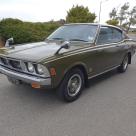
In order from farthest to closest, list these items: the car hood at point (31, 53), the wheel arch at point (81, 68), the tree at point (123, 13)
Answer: the tree at point (123, 13), the wheel arch at point (81, 68), the car hood at point (31, 53)

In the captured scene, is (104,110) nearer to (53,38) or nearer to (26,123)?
(26,123)

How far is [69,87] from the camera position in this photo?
384 centimetres

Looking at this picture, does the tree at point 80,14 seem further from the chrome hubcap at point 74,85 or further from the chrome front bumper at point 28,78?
the chrome front bumper at point 28,78

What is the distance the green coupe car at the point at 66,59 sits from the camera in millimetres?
3277

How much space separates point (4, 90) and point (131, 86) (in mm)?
3227

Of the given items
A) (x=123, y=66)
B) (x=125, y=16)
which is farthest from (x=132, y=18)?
(x=123, y=66)

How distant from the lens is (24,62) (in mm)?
3375

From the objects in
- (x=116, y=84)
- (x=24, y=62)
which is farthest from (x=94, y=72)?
(x=24, y=62)

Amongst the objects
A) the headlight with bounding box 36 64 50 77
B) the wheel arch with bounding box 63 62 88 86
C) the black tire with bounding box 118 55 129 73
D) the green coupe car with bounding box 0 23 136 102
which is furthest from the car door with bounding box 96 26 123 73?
the headlight with bounding box 36 64 50 77

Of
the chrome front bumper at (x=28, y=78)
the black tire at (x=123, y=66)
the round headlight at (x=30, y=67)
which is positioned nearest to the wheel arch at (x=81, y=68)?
the chrome front bumper at (x=28, y=78)

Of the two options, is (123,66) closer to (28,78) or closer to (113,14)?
(28,78)

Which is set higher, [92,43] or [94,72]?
[92,43]

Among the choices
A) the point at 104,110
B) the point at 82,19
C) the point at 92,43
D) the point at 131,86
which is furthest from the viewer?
the point at 82,19

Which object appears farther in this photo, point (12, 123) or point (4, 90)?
point (4, 90)
